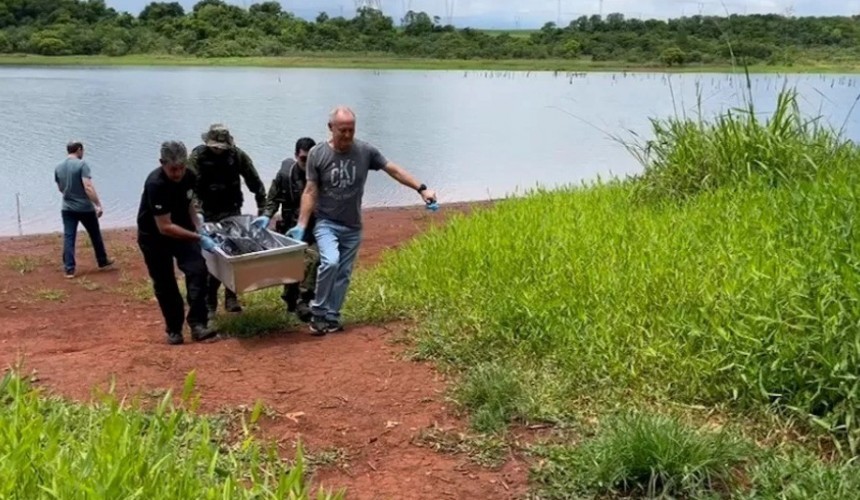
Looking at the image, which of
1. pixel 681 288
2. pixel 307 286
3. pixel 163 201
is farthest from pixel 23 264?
pixel 681 288

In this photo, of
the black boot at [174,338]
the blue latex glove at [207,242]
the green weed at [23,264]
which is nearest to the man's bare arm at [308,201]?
the blue latex glove at [207,242]

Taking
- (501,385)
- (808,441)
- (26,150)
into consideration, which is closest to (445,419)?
(501,385)

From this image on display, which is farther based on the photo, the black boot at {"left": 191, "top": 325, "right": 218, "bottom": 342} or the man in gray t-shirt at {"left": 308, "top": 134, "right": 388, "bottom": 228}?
the black boot at {"left": 191, "top": 325, "right": 218, "bottom": 342}

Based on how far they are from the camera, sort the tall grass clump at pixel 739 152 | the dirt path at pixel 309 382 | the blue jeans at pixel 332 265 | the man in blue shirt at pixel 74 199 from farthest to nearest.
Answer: the man in blue shirt at pixel 74 199, the tall grass clump at pixel 739 152, the blue jeans at pixel 332 265, the dirt path at pixel 309 382

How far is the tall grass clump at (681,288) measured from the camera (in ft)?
13.1

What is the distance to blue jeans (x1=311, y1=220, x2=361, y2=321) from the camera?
18.7 ft

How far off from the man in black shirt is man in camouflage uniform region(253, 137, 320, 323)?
590 mm

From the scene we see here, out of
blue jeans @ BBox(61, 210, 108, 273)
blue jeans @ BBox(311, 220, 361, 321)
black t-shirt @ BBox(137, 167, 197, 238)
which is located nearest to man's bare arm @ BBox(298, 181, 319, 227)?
blue jeans @ BBox(311, 220, 361, 321)

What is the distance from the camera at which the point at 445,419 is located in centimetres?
419

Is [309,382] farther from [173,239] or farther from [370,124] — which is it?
[370,124]

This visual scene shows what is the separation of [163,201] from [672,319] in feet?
10.3

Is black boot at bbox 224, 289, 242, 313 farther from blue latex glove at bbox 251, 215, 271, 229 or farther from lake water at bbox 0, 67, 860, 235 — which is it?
lake water at bbox 0, 67, 860, 235

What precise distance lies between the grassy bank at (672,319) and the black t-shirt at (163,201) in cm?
139

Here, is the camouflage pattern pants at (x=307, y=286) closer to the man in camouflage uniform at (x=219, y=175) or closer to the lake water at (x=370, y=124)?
the man in camouflage uniform at (x=219, y=175)
